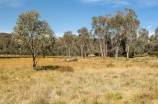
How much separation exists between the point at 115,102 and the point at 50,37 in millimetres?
17777

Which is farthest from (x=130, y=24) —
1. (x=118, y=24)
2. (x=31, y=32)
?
(x=31, y=32)

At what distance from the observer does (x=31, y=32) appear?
21266 mm

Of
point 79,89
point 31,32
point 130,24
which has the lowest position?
point 79,89

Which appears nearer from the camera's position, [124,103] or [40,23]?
[124,103]

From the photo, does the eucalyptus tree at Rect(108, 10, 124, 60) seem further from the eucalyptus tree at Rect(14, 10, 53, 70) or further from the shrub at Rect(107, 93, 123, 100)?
the shrub at Rect(107, 93, 123, 100)

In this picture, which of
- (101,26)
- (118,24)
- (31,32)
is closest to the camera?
(31,32)

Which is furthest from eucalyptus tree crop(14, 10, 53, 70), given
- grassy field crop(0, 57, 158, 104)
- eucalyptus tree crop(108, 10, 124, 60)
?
eucalyptus tree crop(108, 10, 124, 60)

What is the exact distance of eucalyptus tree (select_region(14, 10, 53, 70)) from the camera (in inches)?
821

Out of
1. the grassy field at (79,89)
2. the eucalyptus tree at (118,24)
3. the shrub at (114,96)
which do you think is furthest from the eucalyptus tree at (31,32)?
the eucalyptus tree at (118,24)

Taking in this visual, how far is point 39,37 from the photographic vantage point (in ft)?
71.4

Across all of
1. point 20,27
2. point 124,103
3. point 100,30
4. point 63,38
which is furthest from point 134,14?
point 124,103

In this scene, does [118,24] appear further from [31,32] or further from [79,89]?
[79,89]

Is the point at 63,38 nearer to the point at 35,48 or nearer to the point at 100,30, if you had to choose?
the point at 100,30

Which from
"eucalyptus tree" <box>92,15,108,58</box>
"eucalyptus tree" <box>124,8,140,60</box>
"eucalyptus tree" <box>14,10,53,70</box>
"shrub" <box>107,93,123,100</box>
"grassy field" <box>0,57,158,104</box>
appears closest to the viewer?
"grassy field" <box>0,57,158,104</box>
